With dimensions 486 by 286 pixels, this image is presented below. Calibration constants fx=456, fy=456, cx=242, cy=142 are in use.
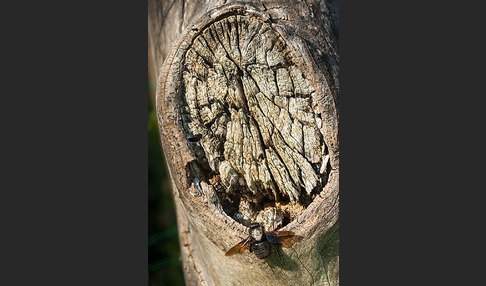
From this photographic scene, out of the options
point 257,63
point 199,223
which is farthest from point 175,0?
point 199,223

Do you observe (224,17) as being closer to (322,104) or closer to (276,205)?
(322,104)

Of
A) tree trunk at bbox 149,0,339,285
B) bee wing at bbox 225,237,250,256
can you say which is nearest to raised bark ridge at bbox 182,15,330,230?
tree trunk at bbox 149,0,339,285

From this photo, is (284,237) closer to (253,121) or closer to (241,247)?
(241,247)

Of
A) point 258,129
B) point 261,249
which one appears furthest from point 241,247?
point 258,129

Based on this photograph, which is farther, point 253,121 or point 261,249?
point 253,121

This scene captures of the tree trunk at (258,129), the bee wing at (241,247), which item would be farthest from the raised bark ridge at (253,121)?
the bee wing at (241,247)

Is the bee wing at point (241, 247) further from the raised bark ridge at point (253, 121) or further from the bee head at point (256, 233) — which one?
the raised bark ridge at point (253, 121)

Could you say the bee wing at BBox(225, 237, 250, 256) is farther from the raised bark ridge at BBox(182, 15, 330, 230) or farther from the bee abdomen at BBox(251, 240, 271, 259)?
the raised bark ridge at BBox(182, 15, 330, 230)
